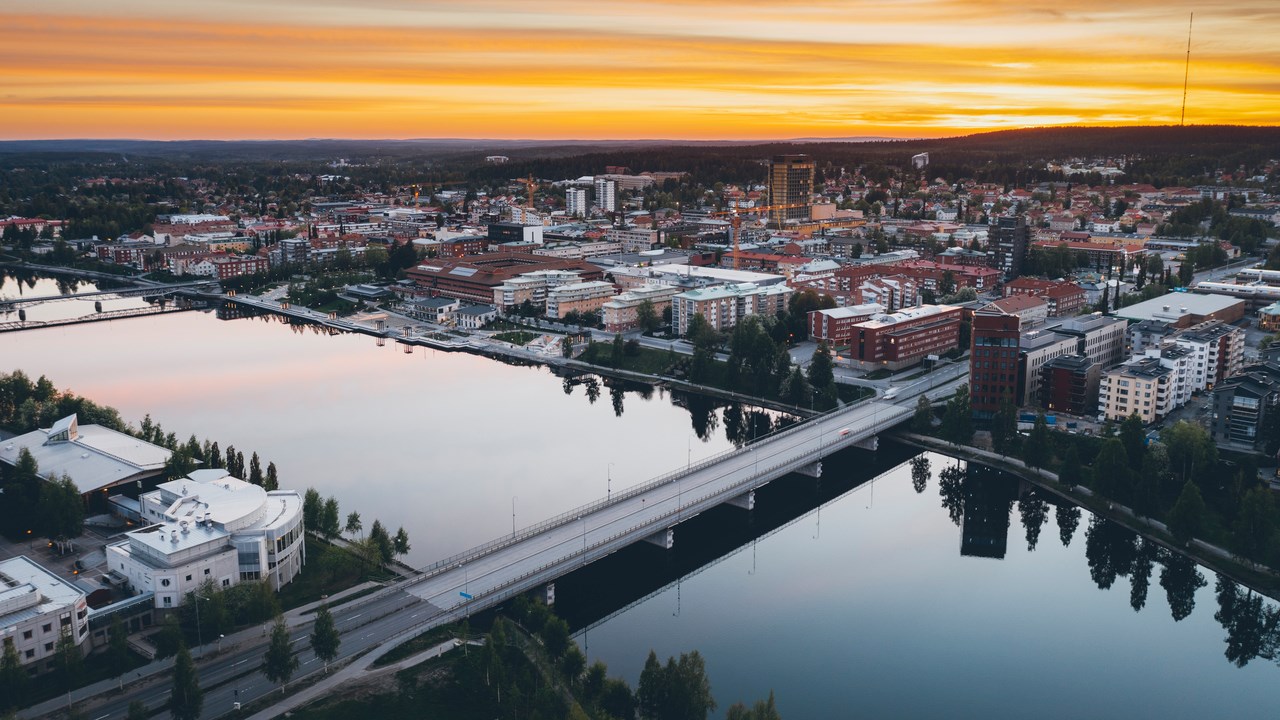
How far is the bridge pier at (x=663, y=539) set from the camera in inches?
485

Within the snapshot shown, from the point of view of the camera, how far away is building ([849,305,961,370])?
2069 cm

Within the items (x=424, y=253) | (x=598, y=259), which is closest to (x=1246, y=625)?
(x=598, y=259)

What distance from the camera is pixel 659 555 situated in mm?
12305

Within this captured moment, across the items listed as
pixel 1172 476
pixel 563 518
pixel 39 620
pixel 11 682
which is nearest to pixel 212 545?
pixel 39 620

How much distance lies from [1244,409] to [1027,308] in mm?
9550

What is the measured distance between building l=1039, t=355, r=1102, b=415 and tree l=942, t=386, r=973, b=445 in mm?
1854

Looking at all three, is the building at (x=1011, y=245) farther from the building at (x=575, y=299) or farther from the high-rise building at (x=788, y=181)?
the high-rise building at (x=788, y=181)

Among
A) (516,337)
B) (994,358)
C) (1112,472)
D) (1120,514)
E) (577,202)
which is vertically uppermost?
(577,202)

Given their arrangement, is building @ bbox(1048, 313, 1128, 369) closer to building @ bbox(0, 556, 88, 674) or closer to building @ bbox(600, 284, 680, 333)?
building @ bbox(600, 284, 680, 333)

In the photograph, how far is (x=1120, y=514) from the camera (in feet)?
44.0

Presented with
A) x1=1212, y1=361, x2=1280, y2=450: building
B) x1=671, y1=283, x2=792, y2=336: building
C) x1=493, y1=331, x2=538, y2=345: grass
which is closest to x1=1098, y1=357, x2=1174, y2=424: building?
x1=1212, y1=361, x2=1280, y2=450: building

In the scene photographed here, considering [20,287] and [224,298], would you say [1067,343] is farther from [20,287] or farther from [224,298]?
[20,287]

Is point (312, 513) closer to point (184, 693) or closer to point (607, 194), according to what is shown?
point (184, 693)

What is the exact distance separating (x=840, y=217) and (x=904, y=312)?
26472 mm
